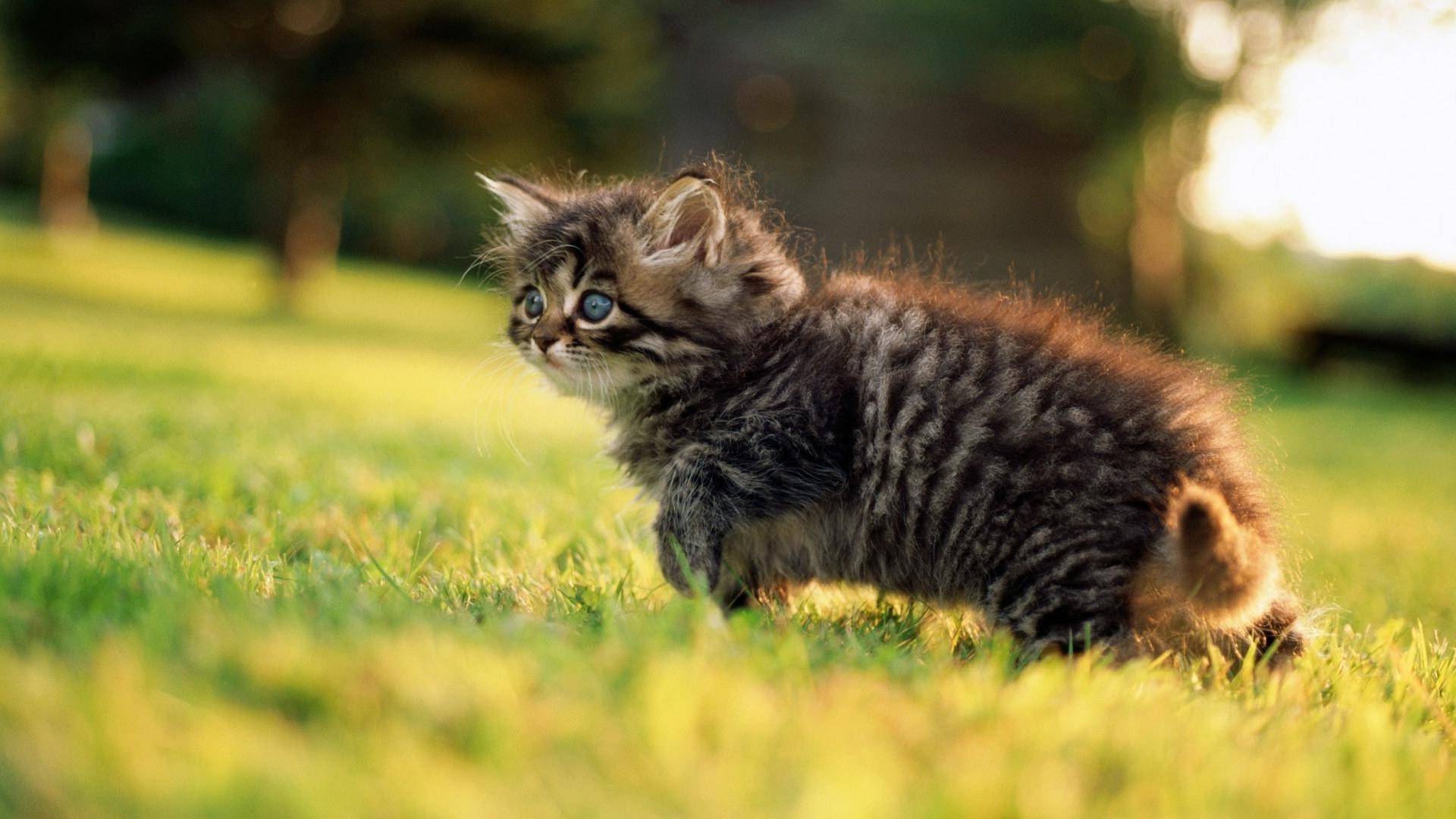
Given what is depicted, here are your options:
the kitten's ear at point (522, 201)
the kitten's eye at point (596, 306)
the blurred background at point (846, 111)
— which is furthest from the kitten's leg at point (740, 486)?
the blurred background at point (846, 111)

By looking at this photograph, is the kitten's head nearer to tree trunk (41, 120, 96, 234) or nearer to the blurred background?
the blurred background

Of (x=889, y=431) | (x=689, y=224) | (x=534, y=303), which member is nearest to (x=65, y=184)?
(x=534, y=303)

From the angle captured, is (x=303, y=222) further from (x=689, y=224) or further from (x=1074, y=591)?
(x=1074, y=591)

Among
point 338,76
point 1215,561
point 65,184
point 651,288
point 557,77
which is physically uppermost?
point 557,77

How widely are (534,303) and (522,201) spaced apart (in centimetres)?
34

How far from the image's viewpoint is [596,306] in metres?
2.91

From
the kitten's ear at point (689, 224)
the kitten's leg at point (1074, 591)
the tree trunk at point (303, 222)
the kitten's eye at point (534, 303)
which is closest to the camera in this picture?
the kitten's leg at point (1074, 591)

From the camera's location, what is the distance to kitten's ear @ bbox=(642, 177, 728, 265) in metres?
2.80

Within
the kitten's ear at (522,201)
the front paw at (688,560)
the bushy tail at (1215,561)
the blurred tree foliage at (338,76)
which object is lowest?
the front paw at (688,560)

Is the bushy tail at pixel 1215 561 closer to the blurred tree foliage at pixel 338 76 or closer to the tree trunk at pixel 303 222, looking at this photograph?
the blurred tree foliage at pixel 338 76

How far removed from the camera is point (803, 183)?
57.7 feet

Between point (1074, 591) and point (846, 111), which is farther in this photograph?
point (846, 111)

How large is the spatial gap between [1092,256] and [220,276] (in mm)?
15020

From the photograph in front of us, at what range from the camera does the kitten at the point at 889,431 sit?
7.66 ft
